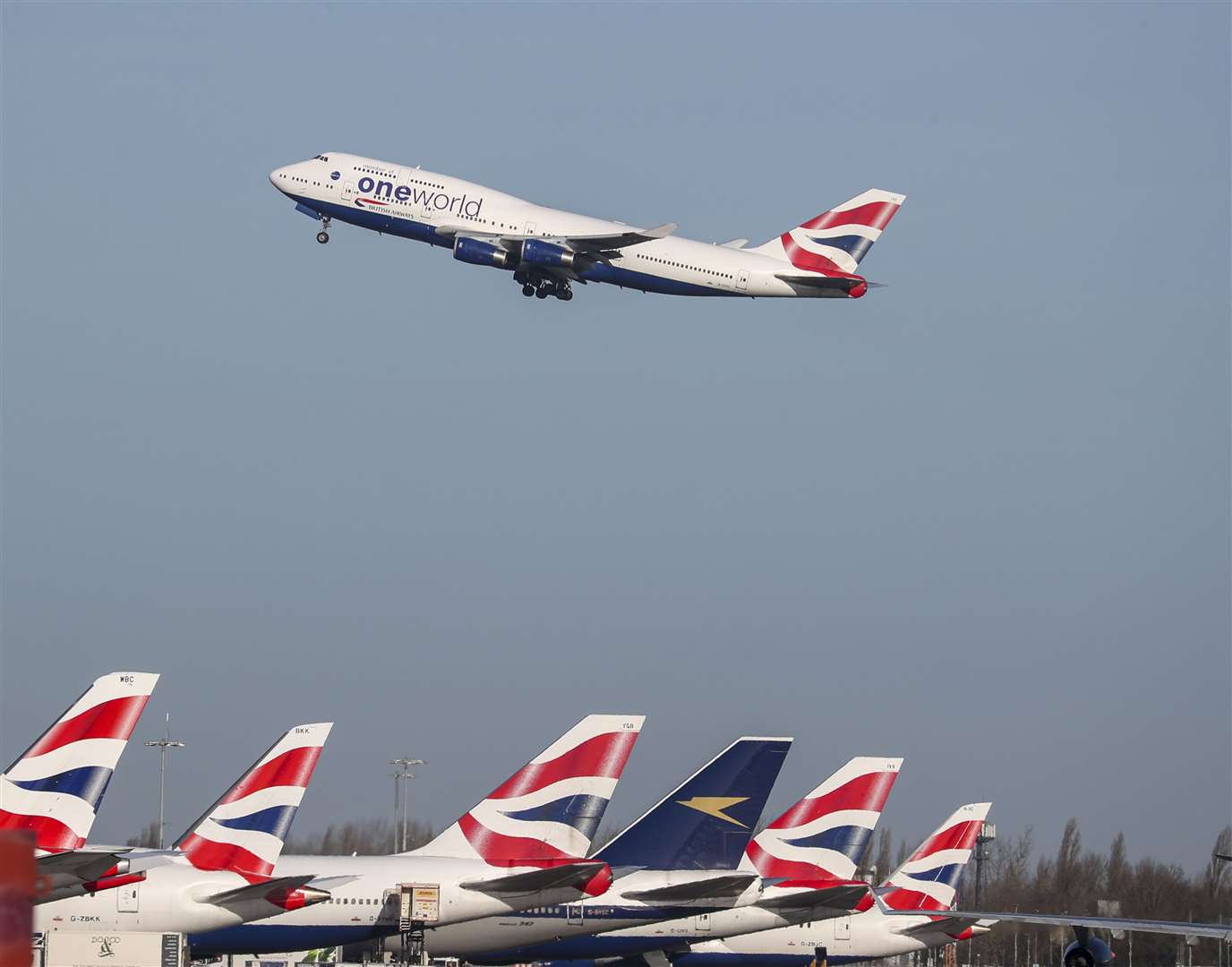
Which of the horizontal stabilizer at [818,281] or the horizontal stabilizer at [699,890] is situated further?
the horizontal stabilizer at [818,281]

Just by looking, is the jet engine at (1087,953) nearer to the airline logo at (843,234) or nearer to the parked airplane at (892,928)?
the parked airplane at (892,928)

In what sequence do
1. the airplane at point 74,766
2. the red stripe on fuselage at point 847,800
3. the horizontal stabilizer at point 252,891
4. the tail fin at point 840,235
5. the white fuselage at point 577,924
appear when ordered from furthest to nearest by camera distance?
A: the tail fin at point 840,235, the red stripe on fuselage at point 847,800, the white fuselage at point 577,924, the horizontal stabilizer at point 252,891, the airplane at point 74,766

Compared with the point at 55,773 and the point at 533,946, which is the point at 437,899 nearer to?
the point at 533,946

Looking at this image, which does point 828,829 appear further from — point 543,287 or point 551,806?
point 543,287

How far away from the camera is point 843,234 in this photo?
77.8 m

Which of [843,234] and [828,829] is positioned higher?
[843,234]

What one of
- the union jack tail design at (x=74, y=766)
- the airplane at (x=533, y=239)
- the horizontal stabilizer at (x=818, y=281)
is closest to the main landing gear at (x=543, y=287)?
the airplane at (x=533, y=239)

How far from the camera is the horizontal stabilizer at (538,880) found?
35.3m

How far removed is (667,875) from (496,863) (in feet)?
14.4

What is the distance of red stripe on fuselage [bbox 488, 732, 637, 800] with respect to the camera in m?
38.6

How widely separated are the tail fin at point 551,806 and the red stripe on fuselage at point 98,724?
28.5ft

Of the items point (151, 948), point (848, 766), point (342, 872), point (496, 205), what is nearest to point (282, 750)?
point (342, 872)

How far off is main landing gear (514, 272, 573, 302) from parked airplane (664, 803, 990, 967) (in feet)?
94.6

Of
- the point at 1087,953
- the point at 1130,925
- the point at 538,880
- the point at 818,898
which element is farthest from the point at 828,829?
the point at 538,880
